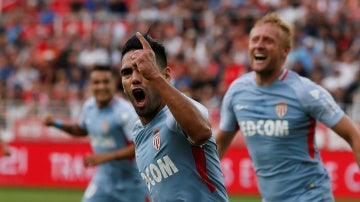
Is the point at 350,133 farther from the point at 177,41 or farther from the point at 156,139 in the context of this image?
the point at 177,41

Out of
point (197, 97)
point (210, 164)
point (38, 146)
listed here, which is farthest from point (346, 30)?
point (210, 164)

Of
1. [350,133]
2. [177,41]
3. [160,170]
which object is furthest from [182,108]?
[177,41]

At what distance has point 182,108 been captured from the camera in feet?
16.5

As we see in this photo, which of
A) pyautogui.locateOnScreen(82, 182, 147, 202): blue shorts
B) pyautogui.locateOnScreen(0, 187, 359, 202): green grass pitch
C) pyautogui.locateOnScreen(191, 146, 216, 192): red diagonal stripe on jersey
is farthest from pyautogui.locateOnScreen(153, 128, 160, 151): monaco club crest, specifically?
pyautogui.locateOnScreen(0, 187, 359, 202): green grass pitch

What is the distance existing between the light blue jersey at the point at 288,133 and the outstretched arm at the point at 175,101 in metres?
2.72

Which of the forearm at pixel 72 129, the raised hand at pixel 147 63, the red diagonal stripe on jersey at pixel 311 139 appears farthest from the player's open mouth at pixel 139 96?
the forearm at pixel 72 129

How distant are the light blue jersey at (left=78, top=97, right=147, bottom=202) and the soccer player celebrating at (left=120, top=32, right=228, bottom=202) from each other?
489 centimetres

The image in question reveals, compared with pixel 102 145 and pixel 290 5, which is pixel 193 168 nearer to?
pixel 102 145

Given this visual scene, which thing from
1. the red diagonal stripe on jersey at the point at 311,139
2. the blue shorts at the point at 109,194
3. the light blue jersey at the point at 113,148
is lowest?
the blue shorts at the point at 109,194

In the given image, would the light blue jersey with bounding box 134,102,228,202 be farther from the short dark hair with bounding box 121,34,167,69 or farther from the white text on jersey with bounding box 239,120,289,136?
the white text on jersey with bounding box 239,120,289,136

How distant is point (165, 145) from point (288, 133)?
250cm

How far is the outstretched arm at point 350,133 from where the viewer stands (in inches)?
291

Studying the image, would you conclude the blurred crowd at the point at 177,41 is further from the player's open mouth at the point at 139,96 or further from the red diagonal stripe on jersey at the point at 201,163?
the player's open mouth at the point at 139,96

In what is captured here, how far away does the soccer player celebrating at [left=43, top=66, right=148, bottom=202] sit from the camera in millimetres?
10523
